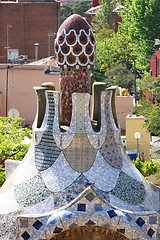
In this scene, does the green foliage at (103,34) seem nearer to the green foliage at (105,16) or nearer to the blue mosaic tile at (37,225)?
the green foliage at (105,16)

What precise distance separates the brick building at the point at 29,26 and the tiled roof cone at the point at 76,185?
4803 cm

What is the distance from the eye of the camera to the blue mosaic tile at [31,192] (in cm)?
865

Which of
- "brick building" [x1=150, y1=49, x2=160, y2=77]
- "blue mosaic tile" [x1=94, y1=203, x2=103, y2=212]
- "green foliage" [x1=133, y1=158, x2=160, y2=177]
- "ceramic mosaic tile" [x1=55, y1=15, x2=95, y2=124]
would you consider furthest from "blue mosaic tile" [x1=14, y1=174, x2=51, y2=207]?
"brick building" [x1=150, y1=49, x2=160, y2=77]

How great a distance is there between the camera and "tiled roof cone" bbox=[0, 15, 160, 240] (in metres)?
8.14

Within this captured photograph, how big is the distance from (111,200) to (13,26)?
51886mm

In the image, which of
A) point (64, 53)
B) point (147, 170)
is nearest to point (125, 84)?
point (147, 170)

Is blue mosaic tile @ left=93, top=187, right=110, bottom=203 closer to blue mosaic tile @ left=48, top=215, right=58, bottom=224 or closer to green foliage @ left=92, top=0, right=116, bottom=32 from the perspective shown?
blue mosaic tile @ left=48, top=215, right=58, bottom=224

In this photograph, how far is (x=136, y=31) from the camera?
4962 cm

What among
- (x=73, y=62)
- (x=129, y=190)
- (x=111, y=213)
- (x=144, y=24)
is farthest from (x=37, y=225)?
(x=144, y=24)

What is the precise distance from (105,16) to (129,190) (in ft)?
257

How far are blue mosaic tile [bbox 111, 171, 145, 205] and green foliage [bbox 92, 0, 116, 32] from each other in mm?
77075

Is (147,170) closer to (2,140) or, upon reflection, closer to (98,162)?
(2,140)

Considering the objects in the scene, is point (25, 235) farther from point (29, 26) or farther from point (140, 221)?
point (29, 26)

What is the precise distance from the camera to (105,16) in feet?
280
